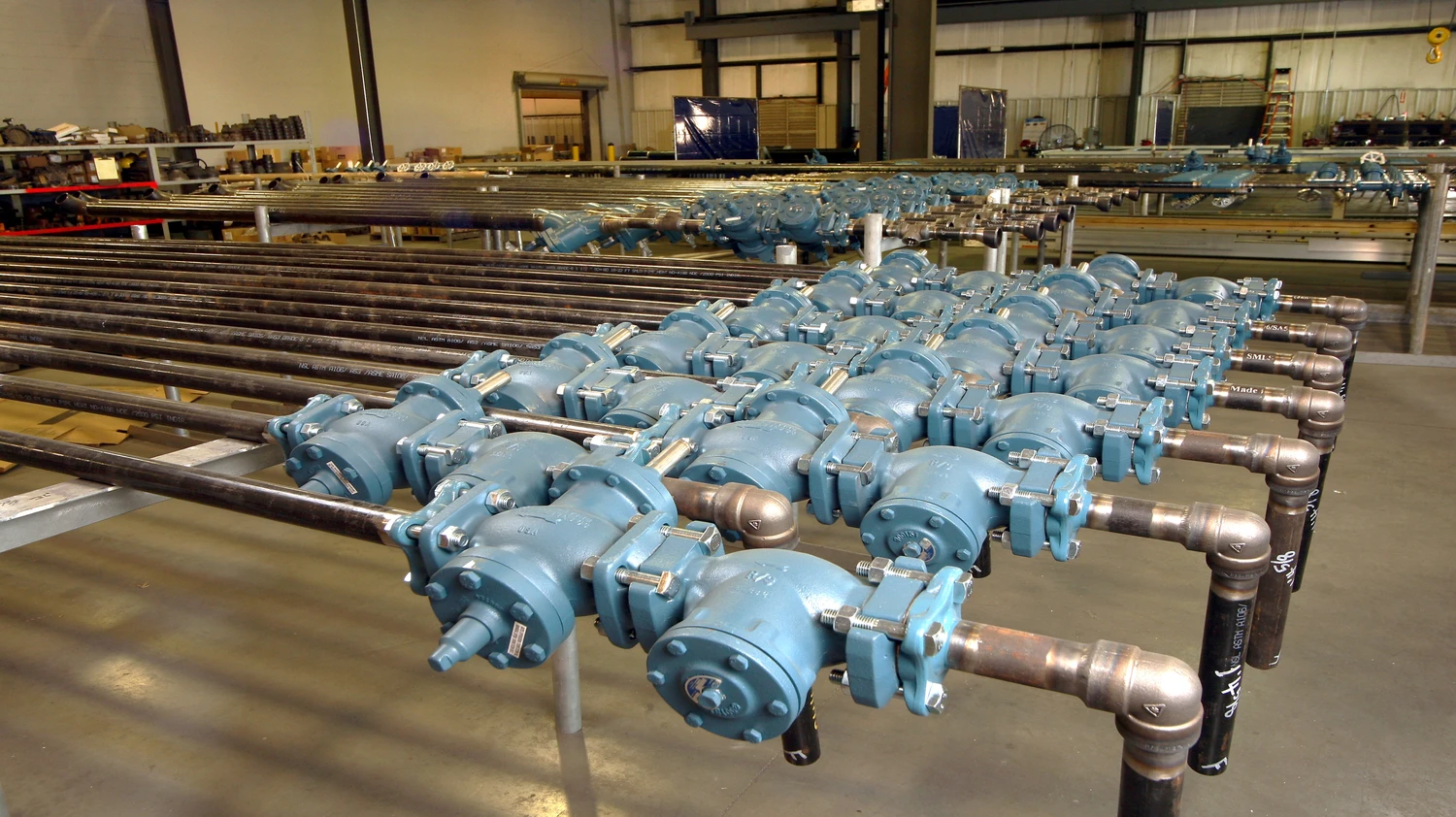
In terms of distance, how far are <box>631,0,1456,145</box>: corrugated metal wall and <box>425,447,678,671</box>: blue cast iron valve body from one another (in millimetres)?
17120

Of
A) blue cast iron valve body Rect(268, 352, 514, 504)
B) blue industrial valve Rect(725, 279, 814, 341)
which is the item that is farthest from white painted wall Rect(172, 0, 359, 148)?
blue cast iron valve body Rect(268, 352, 514, 504)

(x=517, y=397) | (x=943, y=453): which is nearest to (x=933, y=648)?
(x=943, y=453)

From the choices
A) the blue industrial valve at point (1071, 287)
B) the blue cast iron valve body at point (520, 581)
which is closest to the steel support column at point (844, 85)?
the blue industrial valve at point (1071, 287)

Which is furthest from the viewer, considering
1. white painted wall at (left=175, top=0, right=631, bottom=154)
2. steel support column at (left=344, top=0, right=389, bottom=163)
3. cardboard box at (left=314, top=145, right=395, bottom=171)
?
cardboard box at (left=314, top=145, right=395, bottom=171)

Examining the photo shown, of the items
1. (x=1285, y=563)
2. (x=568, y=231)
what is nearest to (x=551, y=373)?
(x=1285, y=563)

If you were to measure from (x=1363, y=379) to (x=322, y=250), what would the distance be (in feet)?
19.0

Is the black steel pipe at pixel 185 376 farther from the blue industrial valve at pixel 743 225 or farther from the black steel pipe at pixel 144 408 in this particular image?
the blue industrial valve at pixel 743 225

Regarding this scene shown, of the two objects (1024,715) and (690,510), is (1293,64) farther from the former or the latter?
(690,510)

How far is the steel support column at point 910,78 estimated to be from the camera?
28.5 feet

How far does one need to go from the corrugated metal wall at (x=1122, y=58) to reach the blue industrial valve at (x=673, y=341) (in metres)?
16.2

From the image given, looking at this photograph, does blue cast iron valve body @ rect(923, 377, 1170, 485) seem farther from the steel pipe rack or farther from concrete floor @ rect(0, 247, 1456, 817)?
concrete floor @ rect(0, 247, 1456, 817)

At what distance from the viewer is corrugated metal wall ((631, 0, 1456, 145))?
47.2 feet

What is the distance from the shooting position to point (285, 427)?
130cm

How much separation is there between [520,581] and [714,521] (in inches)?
11.3
